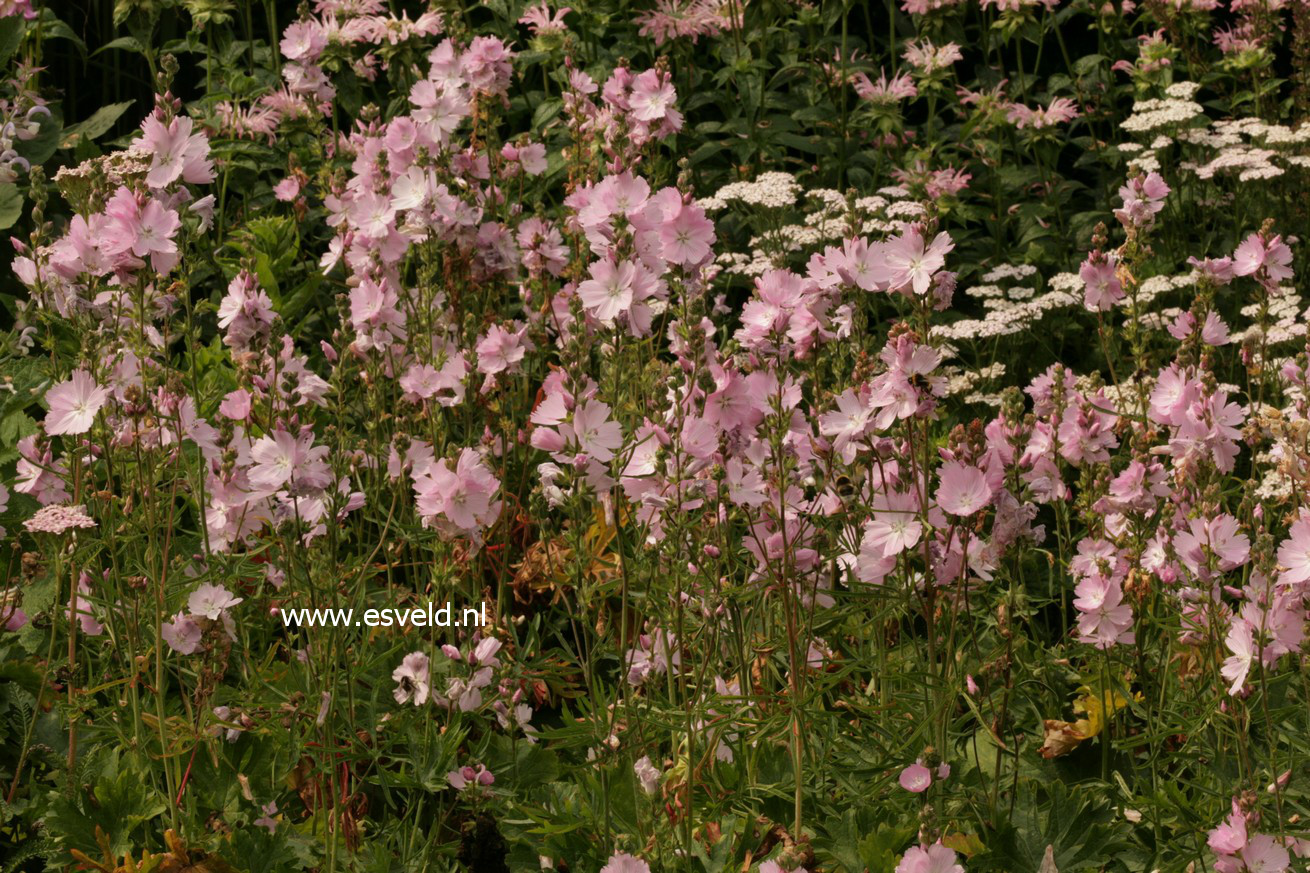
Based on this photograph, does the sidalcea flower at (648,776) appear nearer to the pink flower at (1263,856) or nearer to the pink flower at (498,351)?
the pink flower at (1263,856)

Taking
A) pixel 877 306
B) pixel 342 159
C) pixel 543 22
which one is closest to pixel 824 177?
pixel 877 306

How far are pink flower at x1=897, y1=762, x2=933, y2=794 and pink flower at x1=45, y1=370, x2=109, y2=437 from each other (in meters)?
1.38

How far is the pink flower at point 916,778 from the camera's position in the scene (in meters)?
2.19

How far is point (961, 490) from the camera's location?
2256 millimetres

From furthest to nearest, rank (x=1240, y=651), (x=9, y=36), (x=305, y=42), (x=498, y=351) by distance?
(x=9, y=36) → (x=305, y=42) → (x=498, y=351) → (x=1240, y=651)

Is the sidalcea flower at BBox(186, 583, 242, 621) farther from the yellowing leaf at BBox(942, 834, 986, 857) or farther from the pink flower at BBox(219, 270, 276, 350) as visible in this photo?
the yellowing leaf at BBox(942, 834, 986, 857)

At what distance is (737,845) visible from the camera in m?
2.39

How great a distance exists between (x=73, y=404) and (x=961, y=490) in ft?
4.67

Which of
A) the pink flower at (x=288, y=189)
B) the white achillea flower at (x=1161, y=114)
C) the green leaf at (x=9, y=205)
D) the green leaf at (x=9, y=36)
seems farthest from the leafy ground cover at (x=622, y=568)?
the green leaf at (x=9, y=36)

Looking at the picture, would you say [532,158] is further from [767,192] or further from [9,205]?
[9,205]

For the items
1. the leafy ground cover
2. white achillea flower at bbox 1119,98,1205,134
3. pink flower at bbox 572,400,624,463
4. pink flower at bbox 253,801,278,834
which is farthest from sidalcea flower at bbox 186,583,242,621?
white achillea flower at bbox 1119,98,1205,134

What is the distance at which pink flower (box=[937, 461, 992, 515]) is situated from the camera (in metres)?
2.24

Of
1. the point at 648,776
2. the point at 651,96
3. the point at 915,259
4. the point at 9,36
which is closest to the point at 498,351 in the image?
the point at 651,96

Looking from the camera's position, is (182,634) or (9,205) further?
(9,205)
